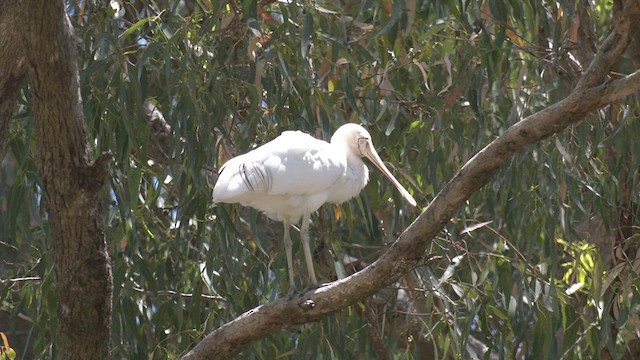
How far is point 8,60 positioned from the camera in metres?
3.03

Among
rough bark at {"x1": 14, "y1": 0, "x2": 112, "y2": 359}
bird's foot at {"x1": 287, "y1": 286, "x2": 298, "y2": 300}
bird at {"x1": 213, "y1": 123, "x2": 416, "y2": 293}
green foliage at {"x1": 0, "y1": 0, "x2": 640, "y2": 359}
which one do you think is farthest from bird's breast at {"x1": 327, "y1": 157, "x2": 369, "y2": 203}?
rough bark at {"x1": 14, "y1": 0, "x2": 112, "y2": 359}

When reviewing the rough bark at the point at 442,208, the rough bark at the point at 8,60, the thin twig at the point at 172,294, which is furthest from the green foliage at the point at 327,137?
the rough bark at the point at 442,208

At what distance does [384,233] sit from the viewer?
441 cm

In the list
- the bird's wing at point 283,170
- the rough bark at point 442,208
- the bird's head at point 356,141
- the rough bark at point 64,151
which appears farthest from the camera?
the bird's head at point 356,141

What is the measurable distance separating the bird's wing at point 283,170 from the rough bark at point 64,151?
A: 1.79 feet

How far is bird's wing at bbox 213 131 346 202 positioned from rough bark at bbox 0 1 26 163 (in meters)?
0.58

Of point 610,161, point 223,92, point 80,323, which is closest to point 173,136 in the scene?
point 223,92

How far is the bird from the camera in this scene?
11.0ft

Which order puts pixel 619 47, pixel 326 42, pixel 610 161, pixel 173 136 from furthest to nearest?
1. pixel 610 161
2. pixel 326 42
3. pixel 173 136
4. pixel 619 47

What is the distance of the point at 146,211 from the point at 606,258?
1.68 metres

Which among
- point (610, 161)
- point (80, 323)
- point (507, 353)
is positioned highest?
point (80, 323)

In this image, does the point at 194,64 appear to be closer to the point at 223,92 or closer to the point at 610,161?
the point at 223,92

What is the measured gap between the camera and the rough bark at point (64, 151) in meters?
2.64

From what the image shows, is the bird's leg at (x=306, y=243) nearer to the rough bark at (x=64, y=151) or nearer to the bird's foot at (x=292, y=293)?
the bird's foot at (x=292, y=293)
